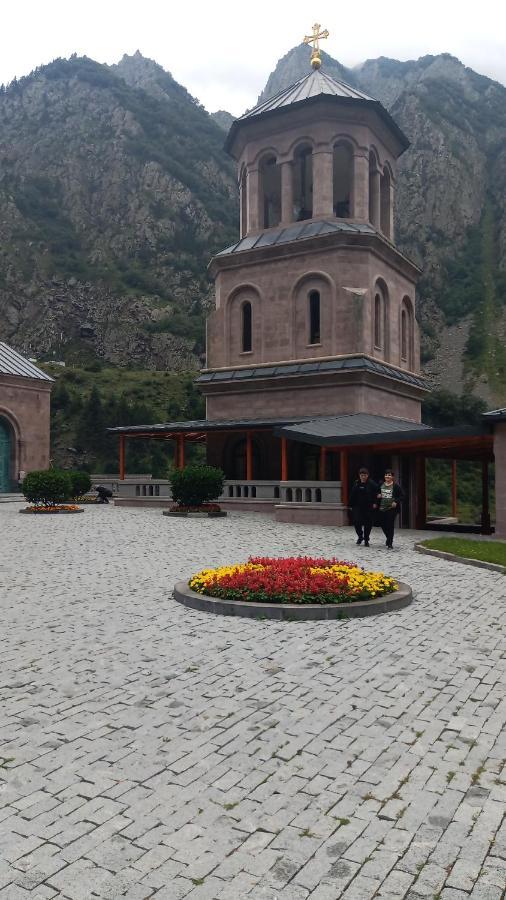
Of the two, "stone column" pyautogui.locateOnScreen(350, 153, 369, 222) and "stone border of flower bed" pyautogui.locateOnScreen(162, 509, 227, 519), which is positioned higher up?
"stone column" pyautogui.locateOnScreen(350, 153, 369, 222)

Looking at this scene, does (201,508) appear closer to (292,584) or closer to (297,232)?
(297,232)

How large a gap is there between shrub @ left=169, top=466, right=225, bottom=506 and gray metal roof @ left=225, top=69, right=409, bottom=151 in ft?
59.1

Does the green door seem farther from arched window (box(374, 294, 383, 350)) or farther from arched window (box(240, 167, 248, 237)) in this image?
arched window (box(374, 294, 383, 350))

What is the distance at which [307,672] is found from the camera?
5879mm

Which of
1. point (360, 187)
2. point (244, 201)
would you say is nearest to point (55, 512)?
point (244, 201)

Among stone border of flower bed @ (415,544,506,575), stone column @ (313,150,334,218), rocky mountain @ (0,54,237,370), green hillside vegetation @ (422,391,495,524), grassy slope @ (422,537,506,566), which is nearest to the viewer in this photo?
stone border of flower bed @ (415,544,506,575)

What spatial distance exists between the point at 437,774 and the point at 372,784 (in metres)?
0.46

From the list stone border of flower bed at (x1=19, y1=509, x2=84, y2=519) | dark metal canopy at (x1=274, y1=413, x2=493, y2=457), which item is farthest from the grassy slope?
stone border of flower bed at (x1=19, y1=509, x2=84, y2=519)

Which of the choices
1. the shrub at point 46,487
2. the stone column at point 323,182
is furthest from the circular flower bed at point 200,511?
the stone column at point 323,182

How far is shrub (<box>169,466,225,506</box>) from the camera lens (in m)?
23.3

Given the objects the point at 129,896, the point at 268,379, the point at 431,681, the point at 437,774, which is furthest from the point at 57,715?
the point at 268,379

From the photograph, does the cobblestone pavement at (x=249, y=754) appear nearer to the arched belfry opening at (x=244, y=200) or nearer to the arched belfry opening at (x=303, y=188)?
the arched belfry opening at (x=303, y=188)

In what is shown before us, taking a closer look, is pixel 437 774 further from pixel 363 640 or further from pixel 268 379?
pixel 268 379

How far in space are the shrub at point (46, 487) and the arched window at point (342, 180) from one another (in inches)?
711
